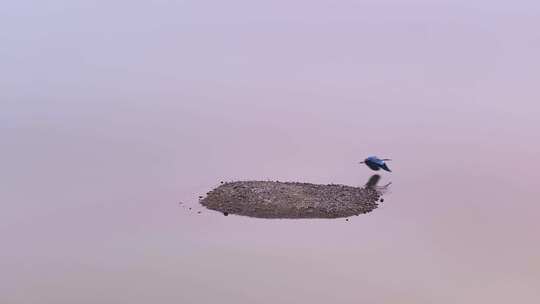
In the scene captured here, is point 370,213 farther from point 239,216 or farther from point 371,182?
point 239,216

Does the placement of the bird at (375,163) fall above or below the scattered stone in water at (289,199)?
above

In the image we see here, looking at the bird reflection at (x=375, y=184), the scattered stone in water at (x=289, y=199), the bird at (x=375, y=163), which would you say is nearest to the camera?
the scattered stone in water at (x=289, y=199)

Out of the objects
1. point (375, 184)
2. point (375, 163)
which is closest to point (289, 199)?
point (375, 184)

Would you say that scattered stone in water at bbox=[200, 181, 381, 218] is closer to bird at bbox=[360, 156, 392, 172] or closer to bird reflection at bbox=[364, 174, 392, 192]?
bird reflection at bbox=[364, 174, 392, 192]

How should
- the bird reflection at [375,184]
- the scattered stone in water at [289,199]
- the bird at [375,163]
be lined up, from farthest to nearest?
the bird at [375,163] → the bird reflection at [375,184] → the scattered stone in water at [289,199]

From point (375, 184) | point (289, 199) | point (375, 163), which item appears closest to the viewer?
point (289, 199)

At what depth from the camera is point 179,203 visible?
1212cm

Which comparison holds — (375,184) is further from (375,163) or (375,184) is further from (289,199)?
(289,199)

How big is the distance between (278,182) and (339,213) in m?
1.43

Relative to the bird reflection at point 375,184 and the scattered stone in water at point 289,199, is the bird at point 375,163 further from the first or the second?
the scattered stone in water at point 289,199

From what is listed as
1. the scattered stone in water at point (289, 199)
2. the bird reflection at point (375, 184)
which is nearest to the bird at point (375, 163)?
the bird reflection at point (375, 184)

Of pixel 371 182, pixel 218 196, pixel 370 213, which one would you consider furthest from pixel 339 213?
pixel 218 196

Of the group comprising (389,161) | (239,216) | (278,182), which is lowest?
(239,216)

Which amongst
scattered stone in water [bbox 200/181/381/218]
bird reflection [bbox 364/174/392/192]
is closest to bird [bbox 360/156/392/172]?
bird reflection [bbox 364/174/392/192]
